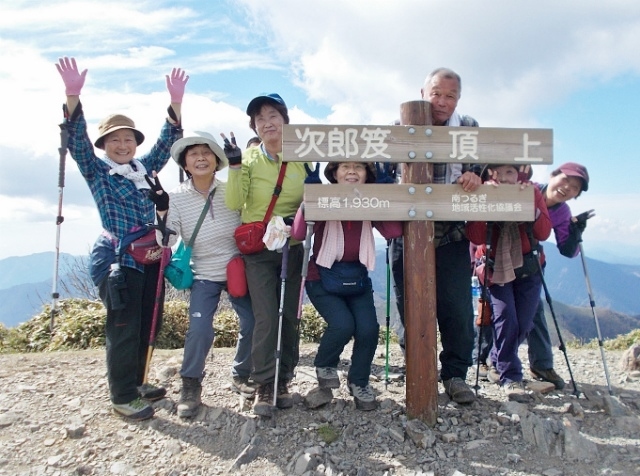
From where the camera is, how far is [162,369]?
635cm

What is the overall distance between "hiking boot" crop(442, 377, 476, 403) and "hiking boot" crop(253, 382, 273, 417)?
81.6 inches

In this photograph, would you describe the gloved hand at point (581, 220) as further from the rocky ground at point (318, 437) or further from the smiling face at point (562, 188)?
the rocky ground at point (318, 437)

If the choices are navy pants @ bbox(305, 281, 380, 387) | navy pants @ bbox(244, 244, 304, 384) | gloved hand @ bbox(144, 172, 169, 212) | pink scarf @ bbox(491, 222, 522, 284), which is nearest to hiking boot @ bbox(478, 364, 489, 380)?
pink scarf @ bbox(491, 222, 522, 284)

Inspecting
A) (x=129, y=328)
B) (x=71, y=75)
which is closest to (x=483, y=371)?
(x=129, y=328)

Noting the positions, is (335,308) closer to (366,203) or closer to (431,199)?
(366,203)

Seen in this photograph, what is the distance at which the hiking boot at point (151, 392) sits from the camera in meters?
5.52

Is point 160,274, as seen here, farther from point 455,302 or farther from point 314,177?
point 455,302

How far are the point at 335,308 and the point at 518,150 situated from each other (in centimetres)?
246

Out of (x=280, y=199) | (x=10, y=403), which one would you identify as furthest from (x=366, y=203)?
(x=10, y=403)

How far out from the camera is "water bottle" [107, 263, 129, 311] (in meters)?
4.67

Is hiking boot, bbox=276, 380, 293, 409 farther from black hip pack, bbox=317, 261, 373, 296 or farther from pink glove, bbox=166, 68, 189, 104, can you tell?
pink glove, bbox=166, 68, 189, 104

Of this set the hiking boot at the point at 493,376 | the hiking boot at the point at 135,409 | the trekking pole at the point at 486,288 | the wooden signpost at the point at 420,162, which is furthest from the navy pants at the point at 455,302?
the hiking boot at the point at 135,409

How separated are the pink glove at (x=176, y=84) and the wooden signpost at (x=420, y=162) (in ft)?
6.04

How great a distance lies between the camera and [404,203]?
4.73 meters
